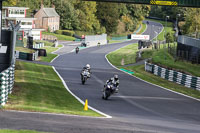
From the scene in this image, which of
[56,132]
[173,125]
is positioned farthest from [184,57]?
[56,132]

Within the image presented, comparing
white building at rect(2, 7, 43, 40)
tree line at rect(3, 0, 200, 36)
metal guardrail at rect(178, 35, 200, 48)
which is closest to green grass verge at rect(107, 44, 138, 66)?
metal guardrail at rect(178, 35, 200, 48)

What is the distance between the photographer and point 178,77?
137 ft

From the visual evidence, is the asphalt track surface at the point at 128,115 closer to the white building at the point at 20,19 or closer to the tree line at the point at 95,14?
the white building at the point at 20,19

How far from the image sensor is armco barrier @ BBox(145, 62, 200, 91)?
124 ft

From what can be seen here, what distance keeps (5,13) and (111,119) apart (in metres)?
98.6

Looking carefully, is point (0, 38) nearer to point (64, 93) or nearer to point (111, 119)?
point (64, 93)

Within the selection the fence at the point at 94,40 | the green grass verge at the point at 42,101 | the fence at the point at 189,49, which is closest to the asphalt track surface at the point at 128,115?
the green grass verge at the point at 42,101

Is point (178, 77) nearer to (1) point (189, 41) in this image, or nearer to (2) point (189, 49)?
(2) point (189, 49)

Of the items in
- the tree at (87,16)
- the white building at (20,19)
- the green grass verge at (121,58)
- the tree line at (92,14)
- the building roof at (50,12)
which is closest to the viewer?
the green grass verge at (121,58)

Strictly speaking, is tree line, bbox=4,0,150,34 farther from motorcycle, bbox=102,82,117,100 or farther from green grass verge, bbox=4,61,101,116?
motorcycle, bbox=102,82,117,100

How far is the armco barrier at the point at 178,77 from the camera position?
37.8 metres

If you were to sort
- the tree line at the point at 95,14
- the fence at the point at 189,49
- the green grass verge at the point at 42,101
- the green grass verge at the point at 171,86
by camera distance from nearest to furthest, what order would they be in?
the green grass verge at the point at 42,101, the green grass verge at the point at 171,86, the fence at the point at 189,49, the tree line at the point at 95,14

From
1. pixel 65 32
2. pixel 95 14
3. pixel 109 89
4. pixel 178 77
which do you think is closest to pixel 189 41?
pixel 178 77

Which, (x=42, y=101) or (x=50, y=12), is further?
(x=50, y=12)
